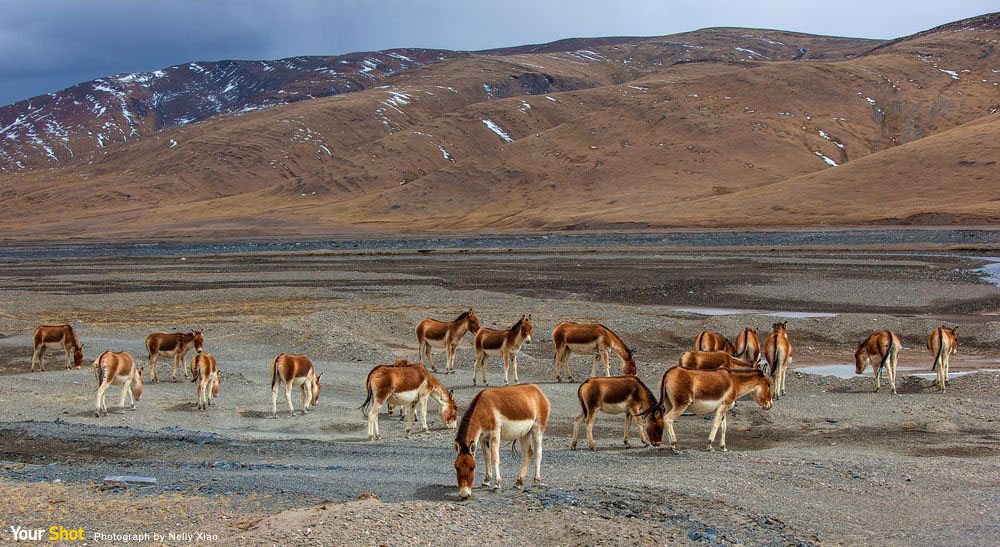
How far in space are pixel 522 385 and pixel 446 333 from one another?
1053 centimetres

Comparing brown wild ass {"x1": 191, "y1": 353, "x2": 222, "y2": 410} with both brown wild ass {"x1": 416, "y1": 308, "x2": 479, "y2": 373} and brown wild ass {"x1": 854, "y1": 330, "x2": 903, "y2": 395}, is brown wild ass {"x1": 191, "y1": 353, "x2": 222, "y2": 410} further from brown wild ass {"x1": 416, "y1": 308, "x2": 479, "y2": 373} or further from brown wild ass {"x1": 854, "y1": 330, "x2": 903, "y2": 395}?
brown wild ass {"x1": 854, "y1": 330, "x2": 903, "y2": 395}

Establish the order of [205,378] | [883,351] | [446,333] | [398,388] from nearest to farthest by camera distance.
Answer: [398,388] → [205,378] → [883,351] → [446,333]

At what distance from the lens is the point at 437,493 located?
10086mm

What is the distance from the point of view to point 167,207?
15675 centimetres

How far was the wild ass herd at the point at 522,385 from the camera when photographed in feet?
33.8

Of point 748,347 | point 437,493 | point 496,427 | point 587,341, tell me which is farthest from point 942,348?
point 437,493

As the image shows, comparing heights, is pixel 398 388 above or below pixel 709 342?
below

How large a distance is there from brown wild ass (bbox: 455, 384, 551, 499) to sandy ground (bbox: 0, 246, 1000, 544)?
34 centimetres

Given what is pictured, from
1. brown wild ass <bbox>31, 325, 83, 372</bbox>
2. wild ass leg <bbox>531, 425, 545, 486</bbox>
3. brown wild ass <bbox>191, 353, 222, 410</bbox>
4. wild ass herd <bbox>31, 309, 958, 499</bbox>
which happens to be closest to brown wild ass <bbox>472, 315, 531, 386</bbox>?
wild ass herd <bbox>31, 309, 958, 499</bbox>

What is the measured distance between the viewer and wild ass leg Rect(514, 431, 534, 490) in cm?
1028

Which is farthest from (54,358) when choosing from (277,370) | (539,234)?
(539,234)

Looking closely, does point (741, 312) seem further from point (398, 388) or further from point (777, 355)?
point (398, 388)

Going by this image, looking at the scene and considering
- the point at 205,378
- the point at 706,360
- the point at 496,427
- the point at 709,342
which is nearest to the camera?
the point at 496,427

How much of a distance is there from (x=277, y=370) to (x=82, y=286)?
1517 inches
